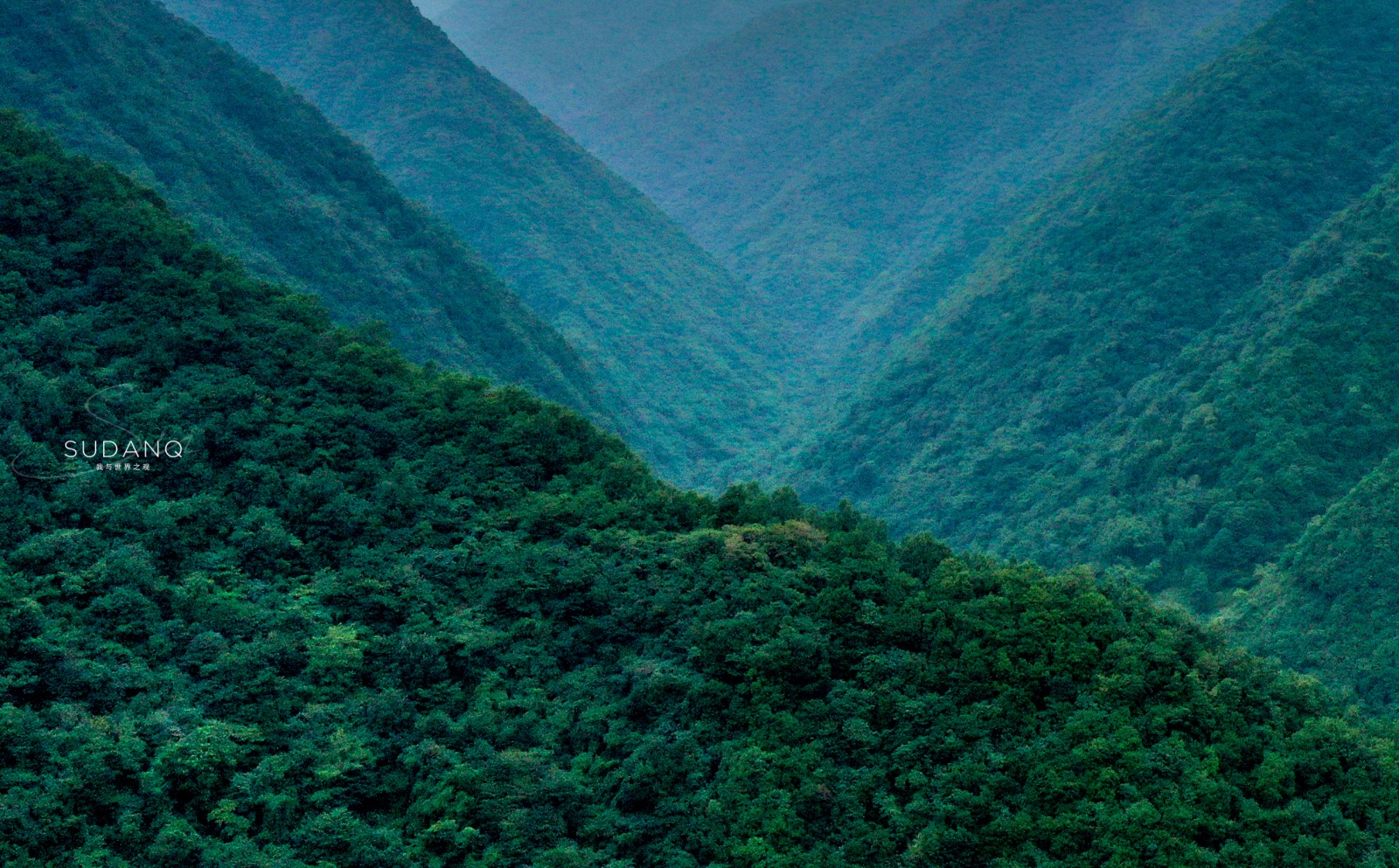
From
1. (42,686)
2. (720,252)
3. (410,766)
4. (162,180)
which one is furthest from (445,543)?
(720,252)

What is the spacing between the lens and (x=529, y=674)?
21.0 m

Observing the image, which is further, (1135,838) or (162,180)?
(162,180)

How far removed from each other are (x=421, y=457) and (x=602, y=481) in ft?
12.9

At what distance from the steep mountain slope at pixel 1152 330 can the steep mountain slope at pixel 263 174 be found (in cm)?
1827

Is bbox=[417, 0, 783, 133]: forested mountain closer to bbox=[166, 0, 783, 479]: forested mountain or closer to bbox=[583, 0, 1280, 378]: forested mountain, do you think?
bbox=[583, 0, 1280, 378]: forested mountain

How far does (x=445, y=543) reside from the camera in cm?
2369

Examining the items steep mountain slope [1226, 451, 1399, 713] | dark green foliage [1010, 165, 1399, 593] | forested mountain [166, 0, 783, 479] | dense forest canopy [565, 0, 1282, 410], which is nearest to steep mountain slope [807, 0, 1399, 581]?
dark green foliage [1010, 165, 1399, 593]

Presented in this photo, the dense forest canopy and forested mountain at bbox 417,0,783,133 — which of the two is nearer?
the dense forest canopy

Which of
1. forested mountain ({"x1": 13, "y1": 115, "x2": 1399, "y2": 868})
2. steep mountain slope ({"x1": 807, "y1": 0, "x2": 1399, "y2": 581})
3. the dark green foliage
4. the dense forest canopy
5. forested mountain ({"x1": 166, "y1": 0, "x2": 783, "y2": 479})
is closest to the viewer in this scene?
forested mountain ({"x1": 13, "y1": 115, "x2": 1399, "y2": 868})

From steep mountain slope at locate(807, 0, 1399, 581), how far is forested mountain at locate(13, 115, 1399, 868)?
22988mm

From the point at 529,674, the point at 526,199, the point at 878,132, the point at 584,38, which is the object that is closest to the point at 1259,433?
the point at 529,674

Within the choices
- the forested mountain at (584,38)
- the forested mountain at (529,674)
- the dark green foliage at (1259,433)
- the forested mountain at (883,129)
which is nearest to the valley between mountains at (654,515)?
the forested mountain at (529,674)

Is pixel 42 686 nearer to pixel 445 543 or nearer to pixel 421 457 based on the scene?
pixel 445 543

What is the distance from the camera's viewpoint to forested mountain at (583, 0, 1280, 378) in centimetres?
10069
